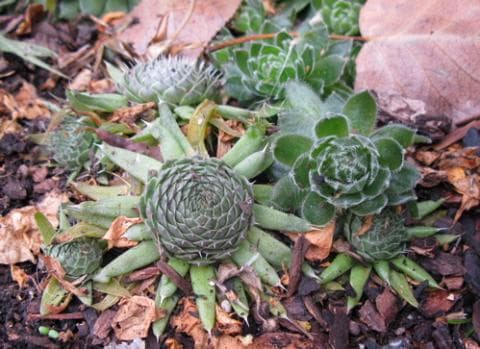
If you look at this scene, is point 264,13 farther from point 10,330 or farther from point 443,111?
point 10,330

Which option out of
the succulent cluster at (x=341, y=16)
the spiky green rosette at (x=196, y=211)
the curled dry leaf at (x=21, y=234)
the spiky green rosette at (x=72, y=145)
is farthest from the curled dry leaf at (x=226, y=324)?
the succulent cluster at (x=341, y=16)

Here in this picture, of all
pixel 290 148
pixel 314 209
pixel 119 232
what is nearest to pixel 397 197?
pixel 314 209

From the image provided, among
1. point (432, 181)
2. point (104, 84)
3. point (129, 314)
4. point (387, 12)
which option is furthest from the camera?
point (104, 84)

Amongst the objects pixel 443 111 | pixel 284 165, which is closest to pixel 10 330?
pixel 284 165

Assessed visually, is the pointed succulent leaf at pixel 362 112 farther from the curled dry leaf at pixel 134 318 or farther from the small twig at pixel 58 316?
the small twig at pixel 58 316

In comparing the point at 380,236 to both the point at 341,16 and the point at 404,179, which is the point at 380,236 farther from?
the point at 341,16
